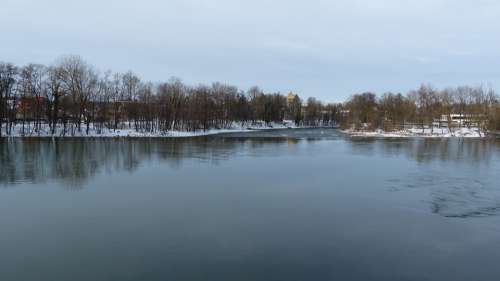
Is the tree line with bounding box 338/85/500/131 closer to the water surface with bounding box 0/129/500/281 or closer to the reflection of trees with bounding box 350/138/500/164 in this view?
the reflection of trees with bounding box 350/138/500/164

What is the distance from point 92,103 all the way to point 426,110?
5897 cm

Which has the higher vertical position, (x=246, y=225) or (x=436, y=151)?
(x=436, y=151)

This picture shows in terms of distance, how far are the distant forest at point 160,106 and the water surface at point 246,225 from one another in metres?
38.0

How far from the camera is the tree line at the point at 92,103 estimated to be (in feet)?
177

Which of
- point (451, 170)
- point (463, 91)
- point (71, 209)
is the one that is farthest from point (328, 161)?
point (463, 91)

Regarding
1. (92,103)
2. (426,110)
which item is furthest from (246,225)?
(426,110)

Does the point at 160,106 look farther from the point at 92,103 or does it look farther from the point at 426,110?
the point at 426,110

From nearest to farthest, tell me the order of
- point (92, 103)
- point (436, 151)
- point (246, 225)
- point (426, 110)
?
point (246, 225) → point (436, 151) → point (92, 103) → point (426, 110)

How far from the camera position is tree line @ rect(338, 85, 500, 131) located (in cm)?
7706

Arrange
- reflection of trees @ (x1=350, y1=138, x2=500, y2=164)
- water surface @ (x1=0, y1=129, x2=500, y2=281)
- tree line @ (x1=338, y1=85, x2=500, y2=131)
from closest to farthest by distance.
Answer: water surface @ (x1=0, y1=129, x2=500, y2=281) < reflection of trees @ (x1=350, y1=138, x2=500, y2=164) < tree line @ (x1=338, y1=85, x2=500, y2=131)

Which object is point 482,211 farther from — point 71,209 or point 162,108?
point 162,108

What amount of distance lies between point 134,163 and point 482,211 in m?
17.6

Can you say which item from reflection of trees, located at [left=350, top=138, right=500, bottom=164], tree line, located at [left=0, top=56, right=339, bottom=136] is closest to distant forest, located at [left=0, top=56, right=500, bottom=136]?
tree line, located at [left=0, top=56, right=339, bottom=136]

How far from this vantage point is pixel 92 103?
57656 millimetres
